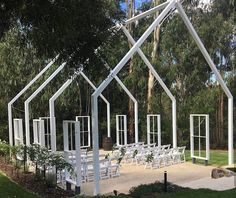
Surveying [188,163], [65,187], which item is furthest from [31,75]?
[65,187]

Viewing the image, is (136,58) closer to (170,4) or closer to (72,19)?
(170,4)

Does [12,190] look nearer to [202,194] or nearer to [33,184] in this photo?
[33,184]

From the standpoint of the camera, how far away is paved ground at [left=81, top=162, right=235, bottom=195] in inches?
435

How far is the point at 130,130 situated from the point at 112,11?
16233 mm

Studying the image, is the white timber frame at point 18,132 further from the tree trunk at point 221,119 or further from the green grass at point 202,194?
the tree trunk at point 221,119

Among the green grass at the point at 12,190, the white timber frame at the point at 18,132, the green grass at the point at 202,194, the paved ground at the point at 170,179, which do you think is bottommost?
the paved ground at the point at 170,179

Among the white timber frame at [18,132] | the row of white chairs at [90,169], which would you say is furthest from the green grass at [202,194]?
the white timber frame at [18,132]

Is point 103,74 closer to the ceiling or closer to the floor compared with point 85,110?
closer to the ceiling

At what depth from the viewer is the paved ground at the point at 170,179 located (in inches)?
435

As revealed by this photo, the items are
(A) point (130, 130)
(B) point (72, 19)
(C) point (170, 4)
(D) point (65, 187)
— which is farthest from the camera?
(A) point (130, 130)

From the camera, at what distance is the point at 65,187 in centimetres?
1166

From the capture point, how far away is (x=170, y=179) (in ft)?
41.5

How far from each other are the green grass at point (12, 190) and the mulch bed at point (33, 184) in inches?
9.1

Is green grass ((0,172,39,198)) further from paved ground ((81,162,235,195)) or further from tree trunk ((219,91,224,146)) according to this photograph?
tree trunk ((219,91,224,146))
